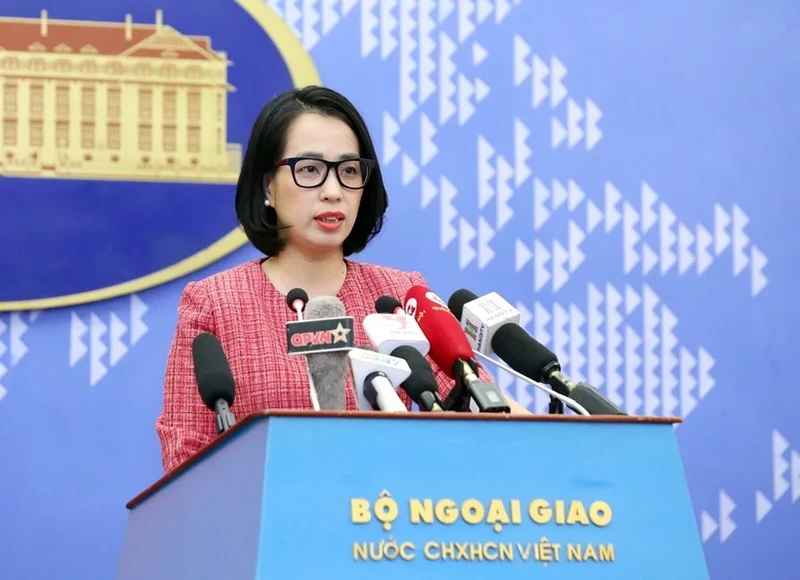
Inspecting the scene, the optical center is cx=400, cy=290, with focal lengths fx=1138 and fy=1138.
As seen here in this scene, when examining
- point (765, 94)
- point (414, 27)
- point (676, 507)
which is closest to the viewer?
point (676, 507)

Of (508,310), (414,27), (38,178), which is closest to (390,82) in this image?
(414,27)

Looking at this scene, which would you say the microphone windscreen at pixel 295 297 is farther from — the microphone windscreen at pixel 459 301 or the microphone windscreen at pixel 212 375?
the microphone windscreen at pixel 459 301

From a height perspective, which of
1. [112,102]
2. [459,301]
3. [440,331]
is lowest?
[440,331]

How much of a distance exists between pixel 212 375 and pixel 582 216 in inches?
62.5

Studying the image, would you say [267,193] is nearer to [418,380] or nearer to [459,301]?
[459,301]

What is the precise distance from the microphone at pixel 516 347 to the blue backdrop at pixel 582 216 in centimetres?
115

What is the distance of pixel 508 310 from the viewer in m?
1.52

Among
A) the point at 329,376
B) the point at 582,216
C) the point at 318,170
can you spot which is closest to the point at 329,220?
the point at 318,170

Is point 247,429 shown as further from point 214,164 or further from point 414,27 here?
point 414,27

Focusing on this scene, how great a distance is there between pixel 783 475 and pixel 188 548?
2.04m

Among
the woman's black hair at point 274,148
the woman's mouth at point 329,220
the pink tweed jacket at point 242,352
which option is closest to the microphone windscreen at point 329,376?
the pink tweed jacket at point 242,352

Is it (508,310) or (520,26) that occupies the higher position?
(520,26)

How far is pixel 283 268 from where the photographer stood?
6.25 ft

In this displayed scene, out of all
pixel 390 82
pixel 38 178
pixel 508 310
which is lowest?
pixel 508 310
